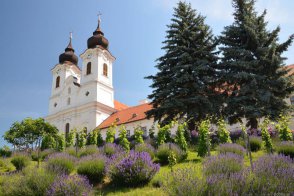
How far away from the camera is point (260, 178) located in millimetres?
5090

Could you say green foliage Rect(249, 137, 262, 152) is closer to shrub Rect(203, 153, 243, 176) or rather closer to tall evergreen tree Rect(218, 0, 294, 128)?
tall evergreen tree Rect(218, 0, 294, 128)

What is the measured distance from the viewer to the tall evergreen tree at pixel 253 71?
698 inches

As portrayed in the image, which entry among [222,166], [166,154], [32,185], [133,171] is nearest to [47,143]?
[166,154]

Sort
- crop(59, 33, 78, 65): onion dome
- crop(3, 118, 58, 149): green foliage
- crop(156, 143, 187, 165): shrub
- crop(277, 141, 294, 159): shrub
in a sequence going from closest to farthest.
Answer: crop(277, 141, 294, 159): shrub → crop(156, 143, 187, 165): shrub → crop(3, 118, 58, 149): green foliage → crop(59, 33, 78, 65): onion dome

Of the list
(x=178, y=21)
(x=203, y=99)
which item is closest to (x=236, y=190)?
(x=203, y=99)

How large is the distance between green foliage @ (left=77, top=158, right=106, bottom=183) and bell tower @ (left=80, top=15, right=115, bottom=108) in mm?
32783

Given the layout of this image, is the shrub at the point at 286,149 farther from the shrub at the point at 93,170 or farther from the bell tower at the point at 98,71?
the bell tower at the point at 98,71

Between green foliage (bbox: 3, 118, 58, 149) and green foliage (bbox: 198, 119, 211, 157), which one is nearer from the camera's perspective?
green foliage (bbox: 198, 119, 211, 157)

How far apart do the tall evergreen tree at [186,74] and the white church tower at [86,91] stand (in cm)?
2188

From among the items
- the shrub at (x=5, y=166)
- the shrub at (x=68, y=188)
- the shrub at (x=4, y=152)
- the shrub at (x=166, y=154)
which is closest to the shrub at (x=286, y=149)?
the shrub at (x=166, y=154)

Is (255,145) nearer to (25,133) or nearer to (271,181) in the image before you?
(271,181)

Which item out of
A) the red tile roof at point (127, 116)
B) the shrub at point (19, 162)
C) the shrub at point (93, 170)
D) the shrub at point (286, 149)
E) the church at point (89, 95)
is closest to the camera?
the shrub at point (93, 170)

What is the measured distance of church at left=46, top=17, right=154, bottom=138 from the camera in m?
40.8

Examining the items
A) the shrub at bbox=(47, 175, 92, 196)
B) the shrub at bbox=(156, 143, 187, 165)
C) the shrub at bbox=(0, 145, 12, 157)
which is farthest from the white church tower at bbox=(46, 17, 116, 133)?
the shrub at bbox=(47, 175, 92, 196)
